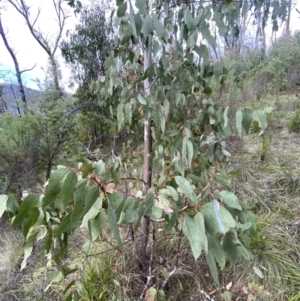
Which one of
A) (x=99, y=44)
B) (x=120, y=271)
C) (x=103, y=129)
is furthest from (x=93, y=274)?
(x=99, y=44)

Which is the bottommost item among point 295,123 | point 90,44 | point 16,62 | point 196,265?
point 196,265

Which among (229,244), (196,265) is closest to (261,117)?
(229,244)

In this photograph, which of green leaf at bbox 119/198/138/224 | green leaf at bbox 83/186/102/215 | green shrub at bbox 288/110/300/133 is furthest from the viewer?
green shrub at bbox 288/110/300/133

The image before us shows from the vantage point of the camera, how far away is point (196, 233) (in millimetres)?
416

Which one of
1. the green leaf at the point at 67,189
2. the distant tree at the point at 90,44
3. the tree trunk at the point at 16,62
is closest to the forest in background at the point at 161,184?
the green leaf at the point at 67,189

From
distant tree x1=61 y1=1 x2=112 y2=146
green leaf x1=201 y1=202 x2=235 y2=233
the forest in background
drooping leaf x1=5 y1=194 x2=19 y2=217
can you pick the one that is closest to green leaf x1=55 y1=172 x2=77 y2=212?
the forest in background

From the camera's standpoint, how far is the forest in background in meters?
0.48

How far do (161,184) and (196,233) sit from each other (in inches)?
18.3

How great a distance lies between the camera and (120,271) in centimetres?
123

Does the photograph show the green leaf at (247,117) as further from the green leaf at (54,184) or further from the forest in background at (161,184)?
the green leaf at (54,184)

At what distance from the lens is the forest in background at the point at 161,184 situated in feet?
1.59

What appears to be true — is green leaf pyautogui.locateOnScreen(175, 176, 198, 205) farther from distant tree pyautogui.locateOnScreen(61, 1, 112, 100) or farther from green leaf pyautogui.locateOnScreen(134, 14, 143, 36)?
distant tree pyautogui.locateOnScreen(61, 1, 112, 100)

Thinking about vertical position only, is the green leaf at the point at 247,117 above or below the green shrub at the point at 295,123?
above

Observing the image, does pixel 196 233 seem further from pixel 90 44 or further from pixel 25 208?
pixel 90 44
